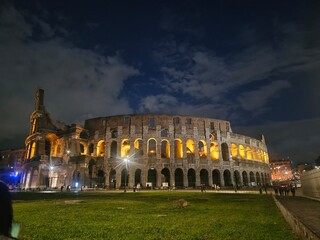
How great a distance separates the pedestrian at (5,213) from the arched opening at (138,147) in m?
49.8

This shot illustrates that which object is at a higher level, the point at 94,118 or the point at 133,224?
the point at 94,118

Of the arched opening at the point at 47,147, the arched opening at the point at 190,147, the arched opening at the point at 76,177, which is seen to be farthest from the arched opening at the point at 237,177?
the arched opening at the point at 47,147

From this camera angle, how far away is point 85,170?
4825 centimetres

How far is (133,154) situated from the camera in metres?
51.3

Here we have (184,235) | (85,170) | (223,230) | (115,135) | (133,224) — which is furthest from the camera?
(115,135)

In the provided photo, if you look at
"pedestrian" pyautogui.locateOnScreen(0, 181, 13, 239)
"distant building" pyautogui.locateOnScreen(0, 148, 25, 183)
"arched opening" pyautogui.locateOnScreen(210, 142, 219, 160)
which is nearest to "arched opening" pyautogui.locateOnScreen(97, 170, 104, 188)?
"arched opening" pyautogui.locateOnScreen(210, 142, 219, 160)

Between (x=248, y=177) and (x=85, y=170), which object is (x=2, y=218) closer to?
(x=85, y=170)

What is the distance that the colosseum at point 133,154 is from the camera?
5056 centimetres

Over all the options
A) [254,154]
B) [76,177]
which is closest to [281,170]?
[254,154]

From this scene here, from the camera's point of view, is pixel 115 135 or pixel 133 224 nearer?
pixel 133 224

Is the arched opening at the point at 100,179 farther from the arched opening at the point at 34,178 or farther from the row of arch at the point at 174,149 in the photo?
the arched opening at the point at 34,178

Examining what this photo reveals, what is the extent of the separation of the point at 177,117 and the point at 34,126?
35.3 m

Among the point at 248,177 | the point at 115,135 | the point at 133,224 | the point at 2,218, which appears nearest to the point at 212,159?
the point at 248,177

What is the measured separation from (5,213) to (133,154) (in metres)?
49.2
